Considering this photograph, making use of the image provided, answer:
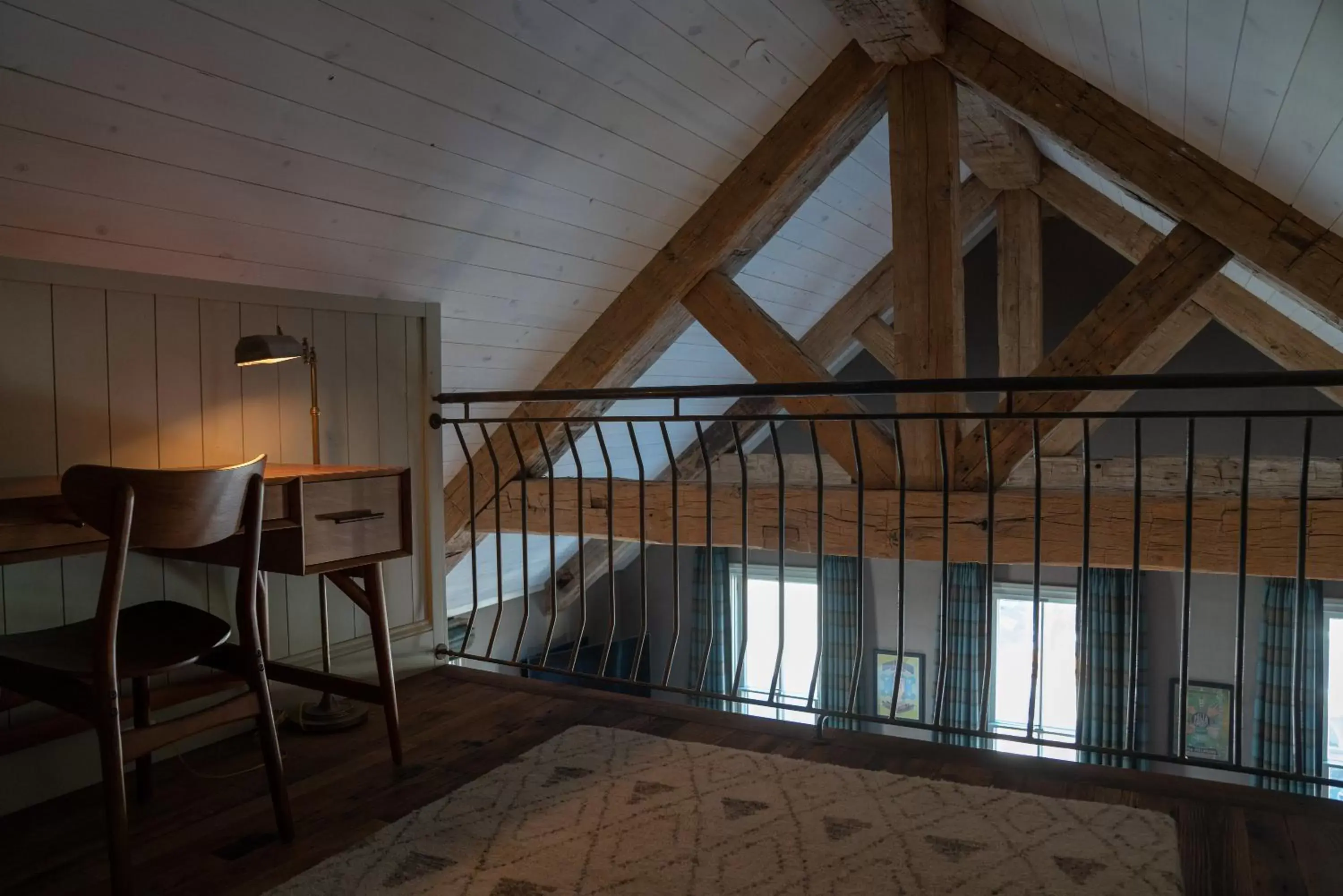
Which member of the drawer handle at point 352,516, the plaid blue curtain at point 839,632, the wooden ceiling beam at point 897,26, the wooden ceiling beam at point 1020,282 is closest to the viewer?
the drawer handle at point 352,516

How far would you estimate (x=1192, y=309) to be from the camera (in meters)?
5.04

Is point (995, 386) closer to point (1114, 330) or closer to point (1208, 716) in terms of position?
point (1114, 330)

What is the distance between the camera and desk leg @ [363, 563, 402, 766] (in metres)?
2.29

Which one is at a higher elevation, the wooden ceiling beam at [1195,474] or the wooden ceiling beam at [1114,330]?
the wooden ceiling beam at [1114,330]

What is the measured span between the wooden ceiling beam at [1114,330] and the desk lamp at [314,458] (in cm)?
217

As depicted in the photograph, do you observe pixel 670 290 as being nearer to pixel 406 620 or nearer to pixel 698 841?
pixel 406 620

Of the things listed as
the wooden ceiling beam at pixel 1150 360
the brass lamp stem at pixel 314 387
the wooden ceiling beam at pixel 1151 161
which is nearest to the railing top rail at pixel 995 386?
the brass lamp stem at pixel 314 387

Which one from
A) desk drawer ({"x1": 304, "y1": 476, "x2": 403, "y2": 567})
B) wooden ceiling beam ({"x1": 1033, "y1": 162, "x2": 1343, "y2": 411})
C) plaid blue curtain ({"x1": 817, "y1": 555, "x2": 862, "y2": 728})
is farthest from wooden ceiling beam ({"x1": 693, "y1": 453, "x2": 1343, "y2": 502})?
desk drawer ({"x1": 304, "y1": 476, "x2": 403, "y2": 567})

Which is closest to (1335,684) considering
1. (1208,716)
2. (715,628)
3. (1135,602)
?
(1208,716)

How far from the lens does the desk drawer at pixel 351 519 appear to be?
7.08 feet

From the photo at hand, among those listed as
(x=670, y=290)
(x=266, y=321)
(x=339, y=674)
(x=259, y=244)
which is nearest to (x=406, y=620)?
(x=339, y=674)

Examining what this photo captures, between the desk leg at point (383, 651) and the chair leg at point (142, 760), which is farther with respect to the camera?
the desk leg at point (383, 651)

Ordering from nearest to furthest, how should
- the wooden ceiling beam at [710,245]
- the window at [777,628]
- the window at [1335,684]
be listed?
the wooden ceiling beam at [710,245] < the window at [1335,684] < the window at [777,628]

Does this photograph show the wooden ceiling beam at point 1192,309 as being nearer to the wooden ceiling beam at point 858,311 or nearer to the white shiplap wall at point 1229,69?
the wooden ceiling beam at point 858,311
